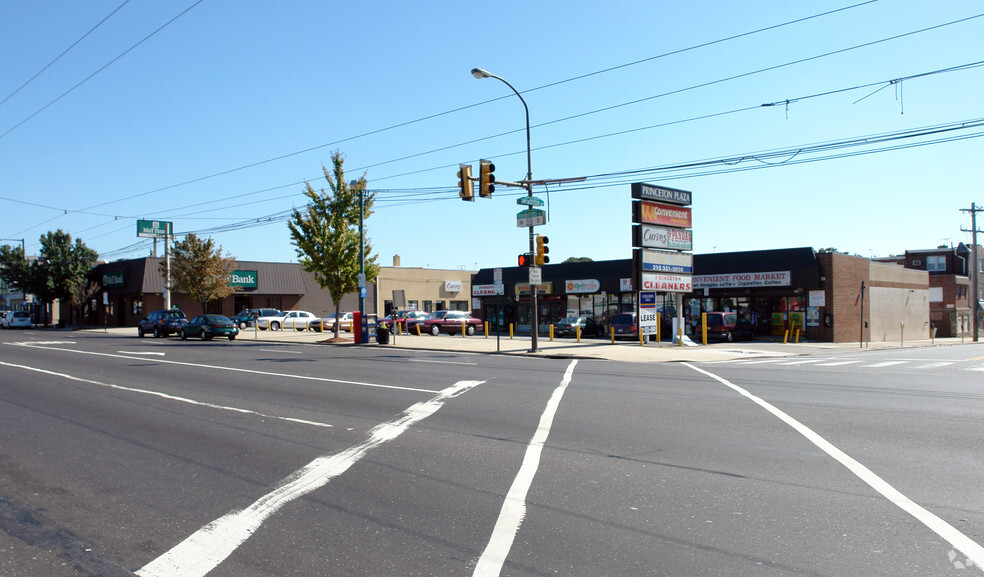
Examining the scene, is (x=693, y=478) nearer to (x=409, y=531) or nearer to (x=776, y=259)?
(x=409, y=531)

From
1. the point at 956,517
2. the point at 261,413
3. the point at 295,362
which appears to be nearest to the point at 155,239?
the point at 295,362

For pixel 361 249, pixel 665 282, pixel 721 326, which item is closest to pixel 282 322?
pixel 361 249

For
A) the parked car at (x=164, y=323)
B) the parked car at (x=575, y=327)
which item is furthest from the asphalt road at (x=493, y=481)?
the parked car at (x=575, y=327)

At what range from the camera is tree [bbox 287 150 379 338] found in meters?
34.6

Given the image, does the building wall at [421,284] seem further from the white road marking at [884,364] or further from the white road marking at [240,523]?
the white road marking at [240,523]

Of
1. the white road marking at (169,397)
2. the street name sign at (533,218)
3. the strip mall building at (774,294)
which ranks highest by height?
the street name sign at (533,218)

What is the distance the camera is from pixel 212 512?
5699 millimetres

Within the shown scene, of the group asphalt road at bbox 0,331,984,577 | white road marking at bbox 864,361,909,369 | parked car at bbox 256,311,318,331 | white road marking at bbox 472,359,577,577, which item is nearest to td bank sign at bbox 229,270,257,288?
parked car at bbox 256,311,318,331

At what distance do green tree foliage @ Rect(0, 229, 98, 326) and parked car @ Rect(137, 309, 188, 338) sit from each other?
24262 mm

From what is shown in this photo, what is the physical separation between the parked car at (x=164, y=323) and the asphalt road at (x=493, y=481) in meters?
27.9

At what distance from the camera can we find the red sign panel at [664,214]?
1194 inches

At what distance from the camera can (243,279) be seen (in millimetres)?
59750

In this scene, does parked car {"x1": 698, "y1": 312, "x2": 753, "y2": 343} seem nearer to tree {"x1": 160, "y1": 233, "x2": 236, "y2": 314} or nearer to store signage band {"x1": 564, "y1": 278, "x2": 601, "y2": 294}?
store signage band {"x1": 564, "y1": 278, "x2": 601, "y2": 294}

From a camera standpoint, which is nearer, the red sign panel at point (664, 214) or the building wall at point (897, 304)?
the red sign panel at point (664, 214)
